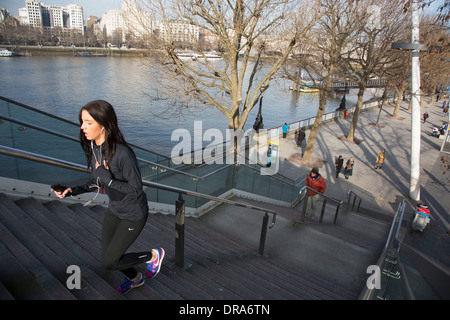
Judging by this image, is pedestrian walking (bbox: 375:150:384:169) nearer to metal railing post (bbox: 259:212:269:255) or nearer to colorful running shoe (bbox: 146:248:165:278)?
metal railing post (bbox: 259:212:269:255)

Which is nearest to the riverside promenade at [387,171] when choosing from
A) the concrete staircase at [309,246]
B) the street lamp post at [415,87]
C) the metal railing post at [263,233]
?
the street lamp post at [415,87]

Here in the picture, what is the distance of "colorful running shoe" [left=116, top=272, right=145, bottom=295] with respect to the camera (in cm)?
251

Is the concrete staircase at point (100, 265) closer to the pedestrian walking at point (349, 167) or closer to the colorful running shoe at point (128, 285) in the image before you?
the colorful running shoe at point (128, 285)

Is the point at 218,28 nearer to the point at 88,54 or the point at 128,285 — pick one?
the point at 128,285

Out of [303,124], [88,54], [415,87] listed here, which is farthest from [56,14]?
[415,87]

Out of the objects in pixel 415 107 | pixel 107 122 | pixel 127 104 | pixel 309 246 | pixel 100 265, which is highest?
pixel 107 122

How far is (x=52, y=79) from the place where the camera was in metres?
35.2

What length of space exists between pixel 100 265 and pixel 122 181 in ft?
3.48

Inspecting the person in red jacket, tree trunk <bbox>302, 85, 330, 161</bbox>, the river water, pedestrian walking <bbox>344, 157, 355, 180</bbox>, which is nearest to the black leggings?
the person in red jacket

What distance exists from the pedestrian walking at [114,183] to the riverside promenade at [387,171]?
240 inches

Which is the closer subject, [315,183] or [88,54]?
[315,183]

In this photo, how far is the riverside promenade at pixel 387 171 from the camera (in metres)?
8.87

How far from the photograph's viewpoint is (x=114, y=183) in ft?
7.22
